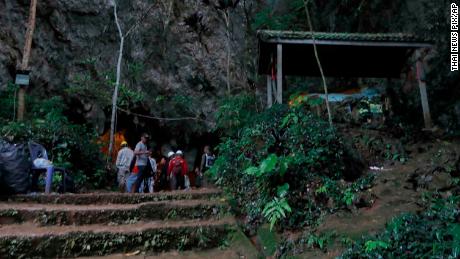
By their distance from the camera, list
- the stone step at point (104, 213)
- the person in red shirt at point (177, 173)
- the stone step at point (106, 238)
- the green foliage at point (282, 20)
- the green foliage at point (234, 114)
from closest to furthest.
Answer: the stone step at point (106, 238) < the stone step at point (104, 213) < the green foliage at point (234, 114) < the person in red shirt at point (177, 173) < the green foliage at point (282, 20)

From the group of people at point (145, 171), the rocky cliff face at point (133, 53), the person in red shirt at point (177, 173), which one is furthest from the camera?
the rocky cliff face at point (133, 53)

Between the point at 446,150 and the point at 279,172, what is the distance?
14.1 ft

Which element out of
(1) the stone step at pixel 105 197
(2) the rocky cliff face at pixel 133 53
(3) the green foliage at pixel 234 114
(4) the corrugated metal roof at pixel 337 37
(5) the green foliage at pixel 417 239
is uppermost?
(2) the rocky cliff face at pixel 133 53

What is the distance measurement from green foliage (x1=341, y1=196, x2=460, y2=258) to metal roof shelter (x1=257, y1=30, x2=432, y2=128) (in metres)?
5.53

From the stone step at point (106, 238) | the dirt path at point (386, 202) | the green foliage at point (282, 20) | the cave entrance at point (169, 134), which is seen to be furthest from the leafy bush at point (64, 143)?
the green foliage at point (282, 20)

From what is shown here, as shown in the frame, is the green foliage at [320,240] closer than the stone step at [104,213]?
Yes

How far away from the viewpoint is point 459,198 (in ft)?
17.2

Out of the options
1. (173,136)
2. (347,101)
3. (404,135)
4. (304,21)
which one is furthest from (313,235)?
(304,21)

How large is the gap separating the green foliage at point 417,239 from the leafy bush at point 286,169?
125 centimetres

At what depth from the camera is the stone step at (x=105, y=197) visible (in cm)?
650

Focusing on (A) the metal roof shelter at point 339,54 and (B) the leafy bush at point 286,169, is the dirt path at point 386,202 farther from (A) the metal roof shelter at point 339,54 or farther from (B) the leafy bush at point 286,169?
(A) the metal roof shelter at point 339,54

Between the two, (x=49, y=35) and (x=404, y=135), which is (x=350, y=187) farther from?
(x=49, y=35)

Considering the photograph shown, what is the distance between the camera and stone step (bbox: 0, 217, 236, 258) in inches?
183

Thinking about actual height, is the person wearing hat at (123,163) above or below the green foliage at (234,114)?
below
